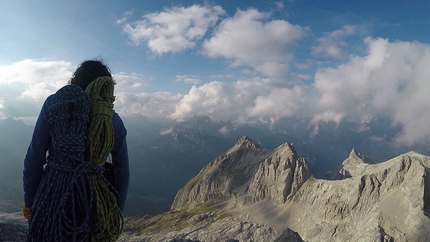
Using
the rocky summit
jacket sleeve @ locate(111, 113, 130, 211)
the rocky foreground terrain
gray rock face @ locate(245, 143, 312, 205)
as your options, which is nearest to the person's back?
jacket sleeve @ locate(111, 113, 130, 211)

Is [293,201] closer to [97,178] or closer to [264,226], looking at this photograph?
[264,226]

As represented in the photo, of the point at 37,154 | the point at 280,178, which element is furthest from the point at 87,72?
the point at 280,178

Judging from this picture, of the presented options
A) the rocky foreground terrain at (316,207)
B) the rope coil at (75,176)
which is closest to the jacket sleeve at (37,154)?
the rope coil at (75,176)

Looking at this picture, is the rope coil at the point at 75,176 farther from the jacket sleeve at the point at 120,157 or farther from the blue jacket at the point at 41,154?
the jacket sleeve at the point at 120,157

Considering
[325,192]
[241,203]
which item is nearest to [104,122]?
[325,192]

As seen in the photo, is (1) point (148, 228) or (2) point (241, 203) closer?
(2) point (241, 203)

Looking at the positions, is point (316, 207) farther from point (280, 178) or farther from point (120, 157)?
point (120, 157)

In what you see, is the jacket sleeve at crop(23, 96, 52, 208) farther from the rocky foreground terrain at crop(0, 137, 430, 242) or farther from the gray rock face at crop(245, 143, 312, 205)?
the gray rock face at crop(245, 143, 312, 205)
